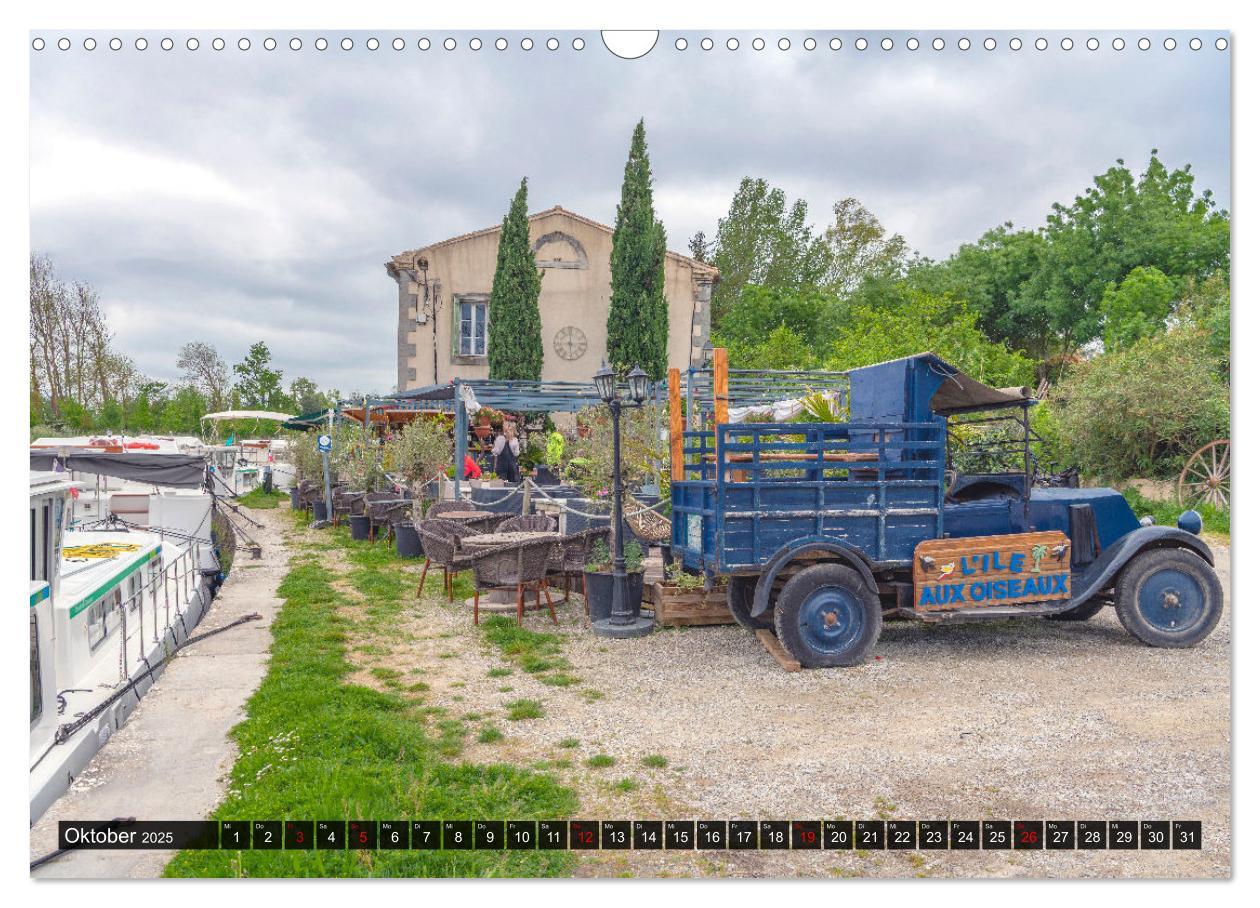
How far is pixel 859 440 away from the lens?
241 inches

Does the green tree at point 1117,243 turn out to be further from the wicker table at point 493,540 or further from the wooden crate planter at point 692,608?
the wicker table at point 493,540

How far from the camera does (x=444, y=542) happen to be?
27.1 ft

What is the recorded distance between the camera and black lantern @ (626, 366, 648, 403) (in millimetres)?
6844

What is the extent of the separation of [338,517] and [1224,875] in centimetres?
1493

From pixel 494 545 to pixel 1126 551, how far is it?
4.81 m

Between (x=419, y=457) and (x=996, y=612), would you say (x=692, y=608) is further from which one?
(x=419, y=457)

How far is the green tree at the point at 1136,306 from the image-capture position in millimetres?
3553

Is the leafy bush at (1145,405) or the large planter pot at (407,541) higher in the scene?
the leafy bush at (1145,405)

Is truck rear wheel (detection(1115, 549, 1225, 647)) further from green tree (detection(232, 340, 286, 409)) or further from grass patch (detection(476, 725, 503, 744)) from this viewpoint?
green tree (detection(232, 340, 286, 409))

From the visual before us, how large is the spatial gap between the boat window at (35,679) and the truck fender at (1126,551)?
5.97 metres

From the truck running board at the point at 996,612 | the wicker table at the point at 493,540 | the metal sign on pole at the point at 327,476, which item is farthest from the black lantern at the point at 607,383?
the metal sign on pole at the point at 327,476

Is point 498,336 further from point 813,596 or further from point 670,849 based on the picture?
point 670,849

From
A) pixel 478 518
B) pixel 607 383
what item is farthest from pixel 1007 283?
pixel 478 518

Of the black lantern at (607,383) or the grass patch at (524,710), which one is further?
the black lantern at (607,383)
